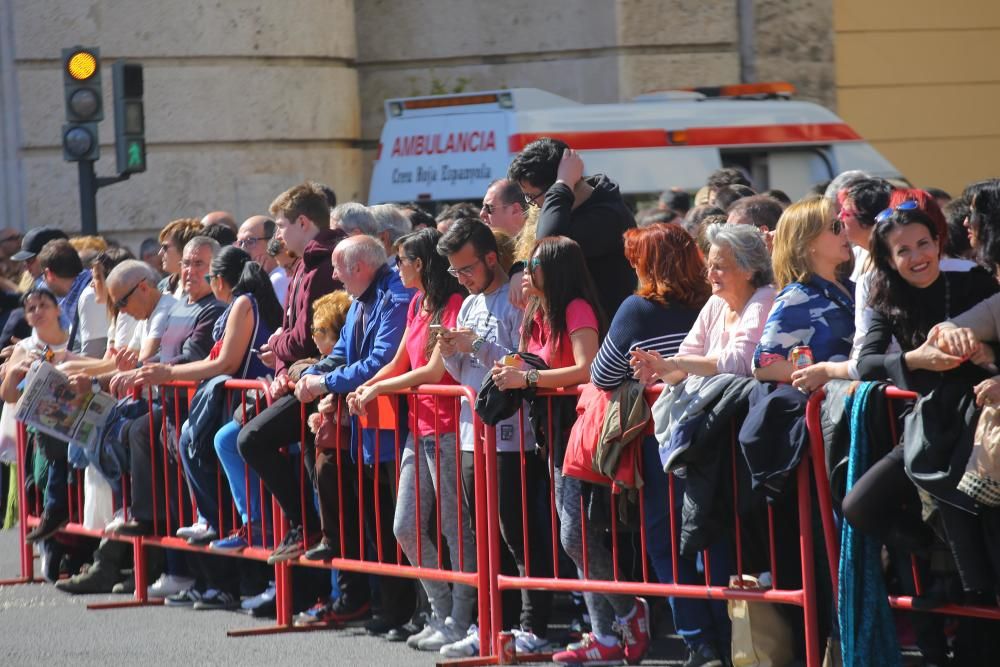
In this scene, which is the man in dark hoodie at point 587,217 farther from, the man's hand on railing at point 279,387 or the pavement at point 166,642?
the pavement at point 166,642

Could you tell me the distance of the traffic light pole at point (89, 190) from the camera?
13672 millimetres

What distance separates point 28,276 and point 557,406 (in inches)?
237

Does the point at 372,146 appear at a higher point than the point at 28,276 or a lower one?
higher

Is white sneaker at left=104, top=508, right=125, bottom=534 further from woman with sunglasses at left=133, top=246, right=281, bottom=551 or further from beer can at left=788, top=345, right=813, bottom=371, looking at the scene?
beer can at left=788, top=345, right=813, bottom=371

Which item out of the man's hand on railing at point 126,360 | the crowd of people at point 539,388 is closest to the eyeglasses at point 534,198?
the crowd of people at point 539,388

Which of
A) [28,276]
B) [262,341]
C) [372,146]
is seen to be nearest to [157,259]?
[28,276]

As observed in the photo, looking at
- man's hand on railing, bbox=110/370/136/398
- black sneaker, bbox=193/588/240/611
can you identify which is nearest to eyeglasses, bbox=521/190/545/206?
man's hand on railing, bbox=110/370/136/398

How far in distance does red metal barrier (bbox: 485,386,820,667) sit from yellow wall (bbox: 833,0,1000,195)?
10.8m

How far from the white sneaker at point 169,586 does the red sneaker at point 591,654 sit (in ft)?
9.26

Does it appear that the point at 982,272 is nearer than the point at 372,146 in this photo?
Yes

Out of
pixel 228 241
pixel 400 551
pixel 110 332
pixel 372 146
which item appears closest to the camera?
pixel 400 551

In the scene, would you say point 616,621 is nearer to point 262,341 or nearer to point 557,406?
point 557,406

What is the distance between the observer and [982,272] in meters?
5.66

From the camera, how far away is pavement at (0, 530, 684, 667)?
7.26 meters
